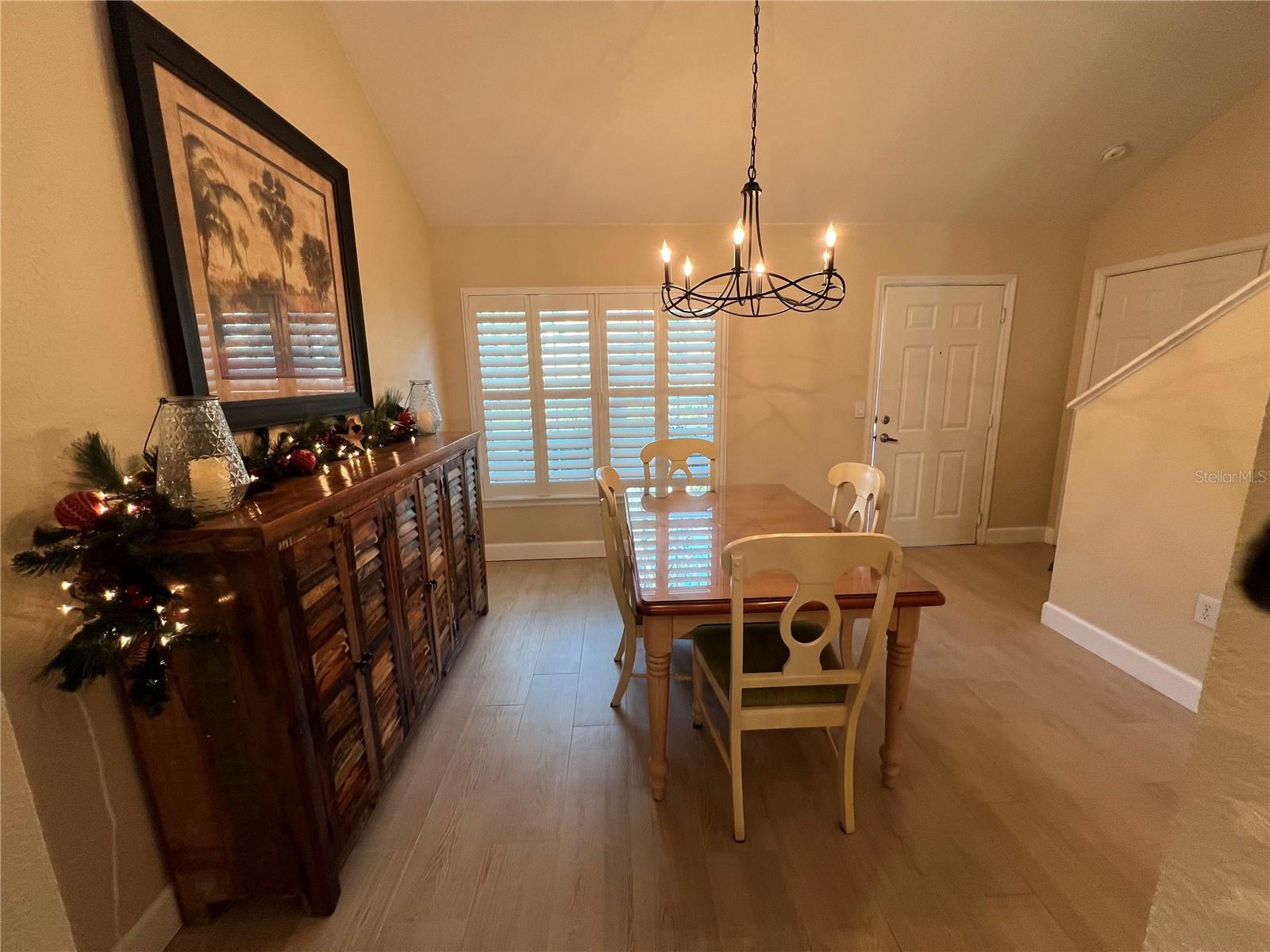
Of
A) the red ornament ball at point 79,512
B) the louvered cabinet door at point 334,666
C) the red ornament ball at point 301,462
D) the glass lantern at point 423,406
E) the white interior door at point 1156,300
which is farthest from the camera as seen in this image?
the white interior door at point 1156,300

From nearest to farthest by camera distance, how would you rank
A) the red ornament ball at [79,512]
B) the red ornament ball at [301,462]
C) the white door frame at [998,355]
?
the red ornament ball at [79,512]
the red ornament ball at [301,462]
the white door frame at [998,355]

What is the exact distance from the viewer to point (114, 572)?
975 mm

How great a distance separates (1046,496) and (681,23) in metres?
4.10

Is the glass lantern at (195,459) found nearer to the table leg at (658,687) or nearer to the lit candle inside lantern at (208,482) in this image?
the lit candle inside lantern at (208,482)

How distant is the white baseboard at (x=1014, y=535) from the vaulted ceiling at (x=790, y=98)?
2.33 metres

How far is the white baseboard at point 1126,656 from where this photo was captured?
204 cm

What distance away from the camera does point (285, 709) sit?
3.81 feet

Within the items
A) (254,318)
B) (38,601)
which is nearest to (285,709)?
(38,601)

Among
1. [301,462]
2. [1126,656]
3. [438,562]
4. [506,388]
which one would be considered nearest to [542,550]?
[506,388]

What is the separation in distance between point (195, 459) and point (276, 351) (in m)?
0.75

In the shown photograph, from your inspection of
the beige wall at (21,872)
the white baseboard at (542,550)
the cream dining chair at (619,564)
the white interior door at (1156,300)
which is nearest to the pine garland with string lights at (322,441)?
the beige wall at (21,872)

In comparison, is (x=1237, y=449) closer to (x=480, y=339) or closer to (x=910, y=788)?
(x=910, y=788)

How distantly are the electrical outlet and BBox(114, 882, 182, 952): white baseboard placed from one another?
361 centimetres

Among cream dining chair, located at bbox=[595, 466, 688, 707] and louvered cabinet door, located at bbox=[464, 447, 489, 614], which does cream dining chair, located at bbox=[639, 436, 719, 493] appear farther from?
louvered cabinet door, located at bbox=[464, 447, 489, 614]
